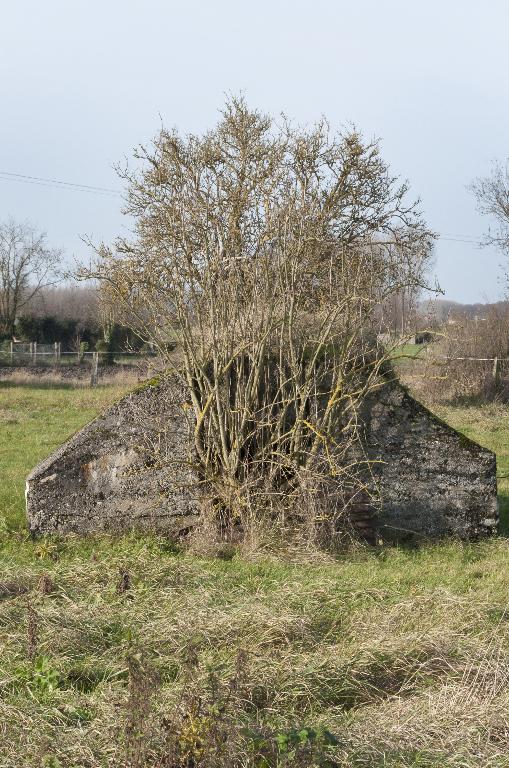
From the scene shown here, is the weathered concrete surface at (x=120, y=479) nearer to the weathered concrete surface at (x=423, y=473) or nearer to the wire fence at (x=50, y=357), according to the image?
the weathered concrete surface at (x=423, y=473)

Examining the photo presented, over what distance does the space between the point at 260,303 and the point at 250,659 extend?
4464mm

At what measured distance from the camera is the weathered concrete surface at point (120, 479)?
897cm

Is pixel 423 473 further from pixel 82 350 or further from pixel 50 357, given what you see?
pixel 82 350

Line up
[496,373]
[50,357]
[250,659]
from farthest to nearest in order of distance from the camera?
[50,357] < [496,373] < [250,659]

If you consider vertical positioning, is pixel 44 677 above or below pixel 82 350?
below

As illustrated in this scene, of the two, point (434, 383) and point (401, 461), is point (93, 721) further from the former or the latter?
point (434, 383)

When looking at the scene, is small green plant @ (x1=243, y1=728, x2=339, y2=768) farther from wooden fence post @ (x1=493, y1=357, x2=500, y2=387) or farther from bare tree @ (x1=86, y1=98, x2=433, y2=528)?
wooden fence post @ (x1=493, y1=357, x2=500, y2=387)

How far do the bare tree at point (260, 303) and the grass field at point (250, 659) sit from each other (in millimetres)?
1164

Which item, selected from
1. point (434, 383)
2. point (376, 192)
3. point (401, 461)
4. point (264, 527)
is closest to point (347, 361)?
point (401, 461)

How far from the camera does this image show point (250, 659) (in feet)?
16.9

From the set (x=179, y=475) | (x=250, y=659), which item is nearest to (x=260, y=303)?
(x=179, y=475)

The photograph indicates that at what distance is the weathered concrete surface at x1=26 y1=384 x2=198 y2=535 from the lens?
8.97 meters

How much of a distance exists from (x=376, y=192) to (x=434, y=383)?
1483 cm

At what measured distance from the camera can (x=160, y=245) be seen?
9.16 m
